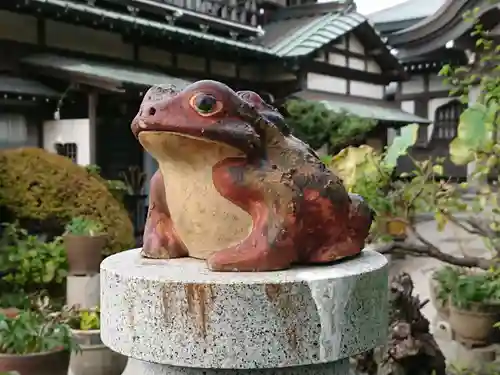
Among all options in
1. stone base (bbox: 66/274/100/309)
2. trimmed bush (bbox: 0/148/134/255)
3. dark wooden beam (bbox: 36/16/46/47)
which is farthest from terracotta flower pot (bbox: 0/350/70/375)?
dark wooden beam (bbox: 36/16/46/47)

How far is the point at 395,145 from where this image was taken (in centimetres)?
578

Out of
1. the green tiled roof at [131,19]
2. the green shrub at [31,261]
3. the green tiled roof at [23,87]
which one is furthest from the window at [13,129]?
the green shrub at [31,261]

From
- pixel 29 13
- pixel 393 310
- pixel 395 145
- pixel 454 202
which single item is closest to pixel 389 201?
pixel 395 145

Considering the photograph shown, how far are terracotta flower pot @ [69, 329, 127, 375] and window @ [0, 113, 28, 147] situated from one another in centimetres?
507

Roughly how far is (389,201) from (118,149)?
6.47 m

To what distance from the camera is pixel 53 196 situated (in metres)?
7.26

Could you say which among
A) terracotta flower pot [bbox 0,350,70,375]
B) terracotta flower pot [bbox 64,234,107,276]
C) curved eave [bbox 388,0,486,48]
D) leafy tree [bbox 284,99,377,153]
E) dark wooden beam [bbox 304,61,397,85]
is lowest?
terracotta flower pot [bbox 0,350,70,375]

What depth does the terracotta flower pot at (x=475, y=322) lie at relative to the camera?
5.43 m

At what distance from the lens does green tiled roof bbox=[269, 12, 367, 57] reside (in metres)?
13.6

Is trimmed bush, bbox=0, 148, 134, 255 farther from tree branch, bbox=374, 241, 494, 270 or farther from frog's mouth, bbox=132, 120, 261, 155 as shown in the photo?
frog's mouth, bbox=132, 120, 261, 155

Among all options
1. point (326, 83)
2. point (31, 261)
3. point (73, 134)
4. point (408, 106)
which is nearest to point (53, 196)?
point (31, 261)

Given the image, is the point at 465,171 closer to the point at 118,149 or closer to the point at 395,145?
the point at 118,149

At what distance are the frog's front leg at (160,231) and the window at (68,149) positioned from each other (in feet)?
24.6

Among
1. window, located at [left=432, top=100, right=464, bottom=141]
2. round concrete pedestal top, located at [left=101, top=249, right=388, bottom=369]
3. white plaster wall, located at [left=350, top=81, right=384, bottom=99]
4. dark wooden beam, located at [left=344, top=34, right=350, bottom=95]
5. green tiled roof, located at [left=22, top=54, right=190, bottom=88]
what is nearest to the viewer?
round concrete pedestal top, located at [left=101, top=249, right=388, bottom=369]
